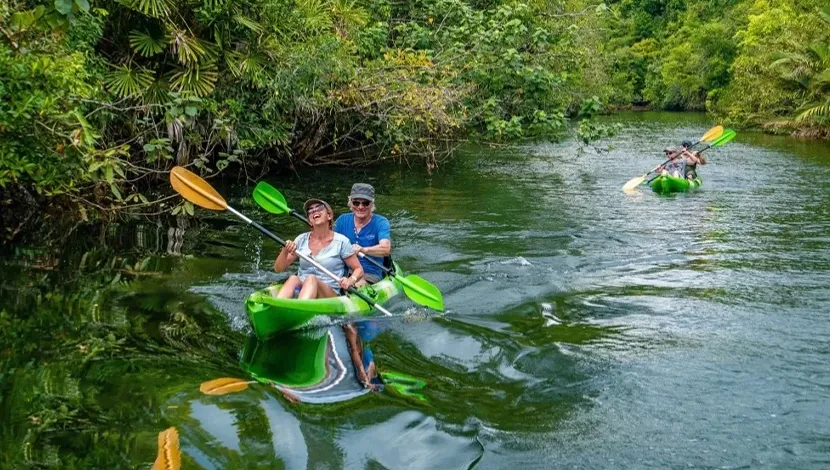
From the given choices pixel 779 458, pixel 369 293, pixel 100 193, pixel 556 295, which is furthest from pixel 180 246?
pixel 779 458

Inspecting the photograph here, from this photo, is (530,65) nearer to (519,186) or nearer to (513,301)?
(519,186)

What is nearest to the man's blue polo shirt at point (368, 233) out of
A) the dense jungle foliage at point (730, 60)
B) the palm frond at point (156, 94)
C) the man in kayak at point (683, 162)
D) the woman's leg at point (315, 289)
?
the woman's leg at point (315, 289)

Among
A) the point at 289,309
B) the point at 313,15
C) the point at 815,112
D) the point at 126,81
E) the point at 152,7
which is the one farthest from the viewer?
the point at 815,112

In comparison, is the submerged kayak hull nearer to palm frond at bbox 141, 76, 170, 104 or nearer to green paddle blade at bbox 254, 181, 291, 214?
green paddle blade at bbox 254, 181, 291, 214

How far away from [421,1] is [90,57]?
8658 millimetres

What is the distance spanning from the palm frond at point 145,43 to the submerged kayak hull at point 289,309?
5721 mm

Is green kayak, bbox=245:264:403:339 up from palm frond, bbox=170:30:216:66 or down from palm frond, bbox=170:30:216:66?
down

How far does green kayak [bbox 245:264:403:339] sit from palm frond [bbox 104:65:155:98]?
16.9 ft

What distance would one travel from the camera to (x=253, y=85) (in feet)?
43.8

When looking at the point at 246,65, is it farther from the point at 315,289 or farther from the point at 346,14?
the point at 315,289

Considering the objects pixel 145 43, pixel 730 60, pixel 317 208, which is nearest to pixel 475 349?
pixel 317 208

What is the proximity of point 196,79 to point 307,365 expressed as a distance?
6753 millimetres

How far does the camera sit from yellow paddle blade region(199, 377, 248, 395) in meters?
5.56

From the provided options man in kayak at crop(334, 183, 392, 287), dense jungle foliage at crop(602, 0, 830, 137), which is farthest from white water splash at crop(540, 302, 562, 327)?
dense jungle foliage at crop(602, 0, 830, 137)
